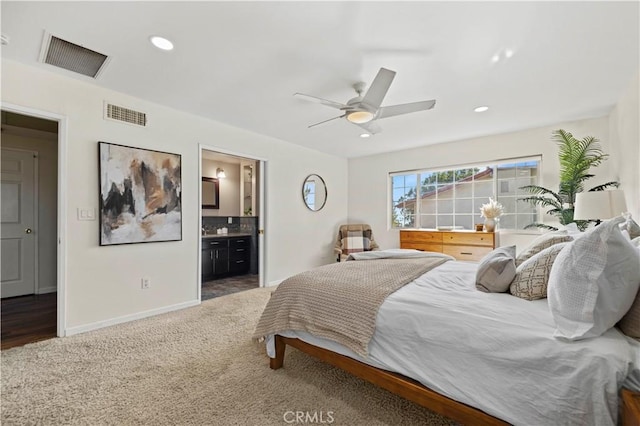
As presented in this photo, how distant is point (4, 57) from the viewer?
235cm

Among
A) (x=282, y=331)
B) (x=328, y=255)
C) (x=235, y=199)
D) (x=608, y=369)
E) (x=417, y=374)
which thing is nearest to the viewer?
(x=608, y=369)

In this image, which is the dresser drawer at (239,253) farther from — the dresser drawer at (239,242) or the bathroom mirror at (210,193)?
the bathroom mirror at (210,193)

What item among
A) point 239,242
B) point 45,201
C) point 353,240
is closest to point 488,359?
point 353,240

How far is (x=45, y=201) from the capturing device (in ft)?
13.9

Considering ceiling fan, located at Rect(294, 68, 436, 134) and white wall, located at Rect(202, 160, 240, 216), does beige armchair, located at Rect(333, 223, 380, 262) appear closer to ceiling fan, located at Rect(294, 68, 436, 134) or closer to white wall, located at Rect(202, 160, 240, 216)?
white wall, located at Rect(202, 160, 240, 216)

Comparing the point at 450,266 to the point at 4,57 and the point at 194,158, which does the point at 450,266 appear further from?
the point at 4,57

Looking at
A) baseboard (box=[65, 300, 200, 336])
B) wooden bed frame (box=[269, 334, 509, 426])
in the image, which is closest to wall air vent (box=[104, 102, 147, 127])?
baseboard (box=[65, 300, 200, 336])

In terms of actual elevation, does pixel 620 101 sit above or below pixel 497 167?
above

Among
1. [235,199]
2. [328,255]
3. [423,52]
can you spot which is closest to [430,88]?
[423,52]

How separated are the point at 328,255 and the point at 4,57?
491 centimetres

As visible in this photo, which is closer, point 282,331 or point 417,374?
point 417,374

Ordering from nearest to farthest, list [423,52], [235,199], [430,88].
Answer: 1. [423,52]
2. [430,88]
3. [235,199]

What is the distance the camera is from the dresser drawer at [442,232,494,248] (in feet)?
13.6

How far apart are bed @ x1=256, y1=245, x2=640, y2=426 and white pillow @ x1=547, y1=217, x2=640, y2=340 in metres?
0.06
